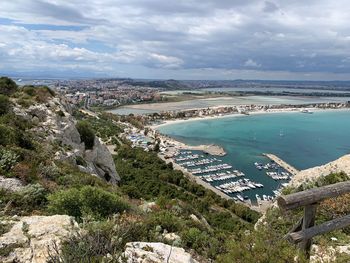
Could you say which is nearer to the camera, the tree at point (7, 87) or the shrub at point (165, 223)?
the shrub at point (165, 223)

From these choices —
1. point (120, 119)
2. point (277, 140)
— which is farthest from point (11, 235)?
point (120, 119)

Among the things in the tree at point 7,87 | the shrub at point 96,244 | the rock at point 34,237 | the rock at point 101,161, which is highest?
the tree at point 7,87

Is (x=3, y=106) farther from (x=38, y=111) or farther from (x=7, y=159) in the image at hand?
(x=7, y=159)

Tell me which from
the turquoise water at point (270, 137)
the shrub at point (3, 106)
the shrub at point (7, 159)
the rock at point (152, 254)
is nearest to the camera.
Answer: the rock at point (152, 254)

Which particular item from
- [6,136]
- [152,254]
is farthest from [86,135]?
[152,254]

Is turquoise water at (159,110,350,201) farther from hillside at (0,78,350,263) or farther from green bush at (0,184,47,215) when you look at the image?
green bush at (0,184,47,215)

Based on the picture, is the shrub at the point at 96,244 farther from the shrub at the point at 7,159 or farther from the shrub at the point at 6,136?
the shrub at the point at 6,136

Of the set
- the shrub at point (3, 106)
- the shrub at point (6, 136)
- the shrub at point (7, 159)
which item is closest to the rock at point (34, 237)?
the shrub at point (7, 159)
